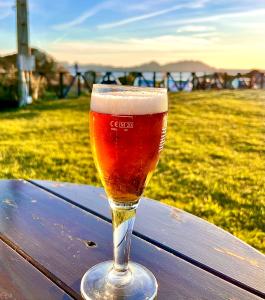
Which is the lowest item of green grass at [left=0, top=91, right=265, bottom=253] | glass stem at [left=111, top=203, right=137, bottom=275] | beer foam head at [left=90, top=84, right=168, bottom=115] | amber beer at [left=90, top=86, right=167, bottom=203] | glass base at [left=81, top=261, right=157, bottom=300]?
green grass at [left=0, top=91, right=265, bottom=253]

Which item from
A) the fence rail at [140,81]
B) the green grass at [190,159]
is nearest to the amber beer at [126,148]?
the green grass at [190,159]

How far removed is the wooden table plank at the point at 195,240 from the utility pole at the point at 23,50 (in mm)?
9291

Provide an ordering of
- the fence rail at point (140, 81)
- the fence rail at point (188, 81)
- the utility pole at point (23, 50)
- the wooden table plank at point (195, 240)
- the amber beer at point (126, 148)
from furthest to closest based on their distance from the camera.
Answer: the fence rail at point (188, 81) → the fence rail at point (140, 81) → the utility pole at point (23, 50) → the wooden table plank at point (195, 240) → the amber beer at point (126, 148)

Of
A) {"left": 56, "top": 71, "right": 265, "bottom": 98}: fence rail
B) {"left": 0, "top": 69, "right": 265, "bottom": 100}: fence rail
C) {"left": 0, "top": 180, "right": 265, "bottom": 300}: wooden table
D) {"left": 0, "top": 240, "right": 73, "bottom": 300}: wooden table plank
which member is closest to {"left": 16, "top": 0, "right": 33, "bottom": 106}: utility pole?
{"left": 0, "top": 69, "right": 265, "bottom": 100}: fence rail

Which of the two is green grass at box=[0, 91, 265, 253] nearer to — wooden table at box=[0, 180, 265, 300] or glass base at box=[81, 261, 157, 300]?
wooden table at box=[0, 180, 265, 300]

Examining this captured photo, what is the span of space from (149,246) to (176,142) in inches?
211

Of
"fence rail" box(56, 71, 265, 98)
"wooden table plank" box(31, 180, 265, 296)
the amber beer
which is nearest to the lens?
the amber beer

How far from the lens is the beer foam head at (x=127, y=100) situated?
992 millimetres

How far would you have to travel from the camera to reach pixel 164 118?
1062 mm

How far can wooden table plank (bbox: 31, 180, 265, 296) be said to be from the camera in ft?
3.73

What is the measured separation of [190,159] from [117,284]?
4.60 meters

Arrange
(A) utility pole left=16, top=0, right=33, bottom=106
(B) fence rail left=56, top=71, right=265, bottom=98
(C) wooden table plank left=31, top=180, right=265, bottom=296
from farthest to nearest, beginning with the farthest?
(B) fence rail left=56, top=71, right=265, bottom=98 → (A) utility pole left=16, top=0, right=33, bottom=106 → (C) wooden table plank left=31, top=180, right=265, bottom=296

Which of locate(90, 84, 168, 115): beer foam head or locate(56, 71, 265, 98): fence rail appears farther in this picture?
locate(56, 71, 265, 98): fence rail

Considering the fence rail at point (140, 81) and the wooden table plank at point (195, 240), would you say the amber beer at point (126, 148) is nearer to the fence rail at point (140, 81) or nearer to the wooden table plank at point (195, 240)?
the wooden table plank at point (195, 240)
